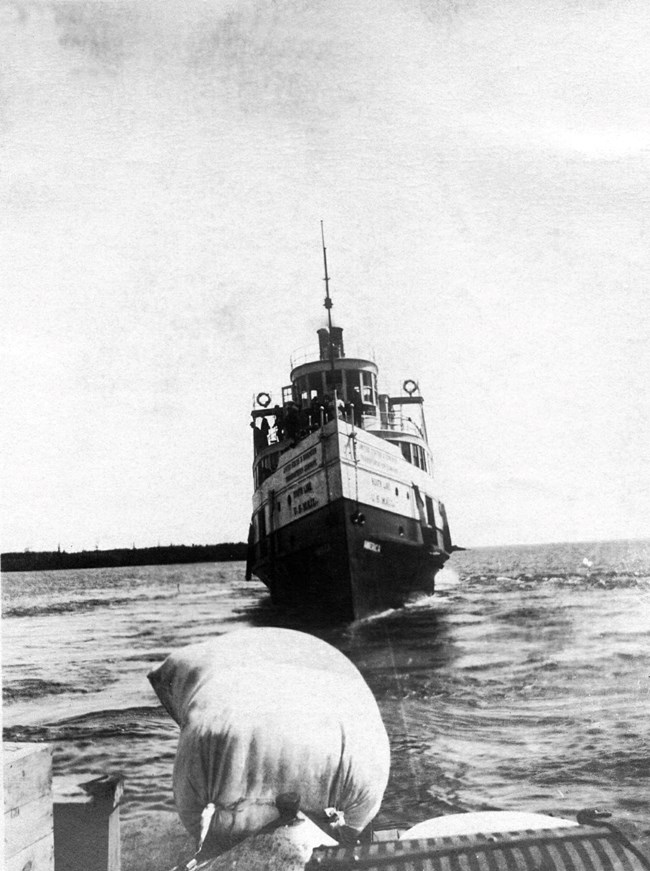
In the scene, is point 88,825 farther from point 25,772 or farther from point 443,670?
point 443,670

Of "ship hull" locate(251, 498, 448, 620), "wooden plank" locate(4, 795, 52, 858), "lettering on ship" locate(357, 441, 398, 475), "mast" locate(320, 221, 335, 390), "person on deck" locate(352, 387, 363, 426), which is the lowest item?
"wooden plank" locate(4, 795, 52, 858)

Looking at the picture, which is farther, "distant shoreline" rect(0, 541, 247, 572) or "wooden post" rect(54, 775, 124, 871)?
"distant shoreline" rect(0, 541, 247, 572)

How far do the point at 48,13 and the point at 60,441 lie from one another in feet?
5.25

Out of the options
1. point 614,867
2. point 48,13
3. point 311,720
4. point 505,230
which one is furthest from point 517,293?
point 48,13

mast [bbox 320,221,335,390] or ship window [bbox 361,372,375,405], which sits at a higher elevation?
mast [bbox 320,221,335,390]

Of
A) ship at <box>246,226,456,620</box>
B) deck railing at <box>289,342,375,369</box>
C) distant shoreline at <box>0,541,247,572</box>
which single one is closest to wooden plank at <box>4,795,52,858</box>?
distant shoreline at <box>0,541,247,572</box>

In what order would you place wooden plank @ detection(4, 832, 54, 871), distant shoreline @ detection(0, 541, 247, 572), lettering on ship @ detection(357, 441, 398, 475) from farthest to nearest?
lettering on ship @ detection(357, 441, 398, 475), distant shoreline @ detection(0, 541, 247, 572), wooden plank @ detection(4, 832, 54, 871)

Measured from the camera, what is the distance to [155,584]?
267cm

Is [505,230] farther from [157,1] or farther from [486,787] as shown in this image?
[486,787]

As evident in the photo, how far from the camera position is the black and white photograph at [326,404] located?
2.46 meters

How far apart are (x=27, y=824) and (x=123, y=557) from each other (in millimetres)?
896

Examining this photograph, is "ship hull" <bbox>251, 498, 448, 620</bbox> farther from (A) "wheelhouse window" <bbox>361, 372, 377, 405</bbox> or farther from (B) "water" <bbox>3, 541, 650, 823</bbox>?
(A) "wheelhouse window" <bbox>361, 372, 377, 405</bbox>

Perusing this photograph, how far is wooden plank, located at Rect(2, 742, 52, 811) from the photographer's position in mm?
2369

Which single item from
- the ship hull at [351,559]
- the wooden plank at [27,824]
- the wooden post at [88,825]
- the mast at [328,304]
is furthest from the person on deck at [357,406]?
the wooden plank at [27,824]
